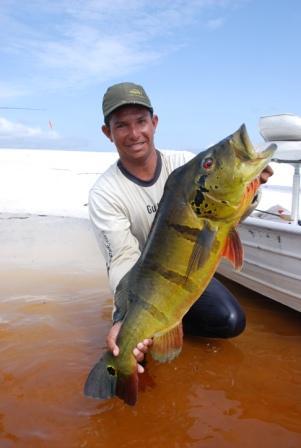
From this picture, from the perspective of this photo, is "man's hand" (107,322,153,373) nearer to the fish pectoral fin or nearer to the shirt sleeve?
the fish pectoral fin

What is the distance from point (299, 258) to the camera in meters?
4.37

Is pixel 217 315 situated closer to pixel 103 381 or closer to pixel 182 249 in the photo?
pixel 103 381

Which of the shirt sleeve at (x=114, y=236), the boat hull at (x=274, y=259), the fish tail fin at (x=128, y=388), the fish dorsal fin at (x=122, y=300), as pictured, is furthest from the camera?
the boat hull at (x=274, y=259)

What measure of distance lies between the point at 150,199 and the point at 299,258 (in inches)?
63.3

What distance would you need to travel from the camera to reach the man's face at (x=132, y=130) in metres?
3.59

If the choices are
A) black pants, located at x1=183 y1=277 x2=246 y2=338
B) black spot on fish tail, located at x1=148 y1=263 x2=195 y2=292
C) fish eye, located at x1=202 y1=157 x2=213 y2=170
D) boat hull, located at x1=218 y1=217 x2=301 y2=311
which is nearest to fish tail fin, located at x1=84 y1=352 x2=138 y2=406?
black spot on fish tail, located at x1=148 y1=263 x2=195 y2=292

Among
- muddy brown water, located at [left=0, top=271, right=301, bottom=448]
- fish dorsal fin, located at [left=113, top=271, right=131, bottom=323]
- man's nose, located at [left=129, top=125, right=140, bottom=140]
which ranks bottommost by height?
muddy brown water, located at [left=0, top=271, right=301, bottom=448]

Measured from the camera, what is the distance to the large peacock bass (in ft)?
7.43

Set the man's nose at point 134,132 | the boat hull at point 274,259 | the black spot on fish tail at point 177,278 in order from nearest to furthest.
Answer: the black spot on fish tail at point 177,278 → the man's nose at point 134,132 → the boat hull at point 274,259

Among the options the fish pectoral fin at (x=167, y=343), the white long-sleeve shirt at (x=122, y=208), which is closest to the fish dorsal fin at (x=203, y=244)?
the fish pectoral fin at (x=167, y=343)

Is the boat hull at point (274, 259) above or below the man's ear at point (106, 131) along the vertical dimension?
below

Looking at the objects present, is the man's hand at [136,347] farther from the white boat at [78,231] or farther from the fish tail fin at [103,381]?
the white boat at [78,231]

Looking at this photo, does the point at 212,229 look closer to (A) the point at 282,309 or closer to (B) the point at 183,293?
(B) the point at 183,293

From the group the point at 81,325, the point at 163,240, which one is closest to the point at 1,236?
the point at 81,325
